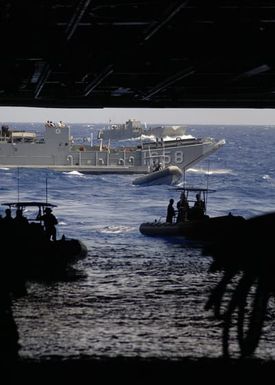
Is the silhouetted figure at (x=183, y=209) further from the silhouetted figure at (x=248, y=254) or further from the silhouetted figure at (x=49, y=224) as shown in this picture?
the silhouetted figure at (x=248, y=254)

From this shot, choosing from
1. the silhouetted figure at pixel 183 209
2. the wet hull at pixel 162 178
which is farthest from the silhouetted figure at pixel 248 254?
the wet hull at pixel 162 178

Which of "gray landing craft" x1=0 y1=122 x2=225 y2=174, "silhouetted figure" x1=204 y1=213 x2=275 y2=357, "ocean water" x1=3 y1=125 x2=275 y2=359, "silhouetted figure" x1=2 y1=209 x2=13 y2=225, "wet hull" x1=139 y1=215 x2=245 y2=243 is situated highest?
"gray landing craft" x1=0 y1=122 x2=225 y2=174

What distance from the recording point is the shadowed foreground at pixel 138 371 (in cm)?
1570

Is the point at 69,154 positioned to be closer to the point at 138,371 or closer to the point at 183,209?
the point at 183,209

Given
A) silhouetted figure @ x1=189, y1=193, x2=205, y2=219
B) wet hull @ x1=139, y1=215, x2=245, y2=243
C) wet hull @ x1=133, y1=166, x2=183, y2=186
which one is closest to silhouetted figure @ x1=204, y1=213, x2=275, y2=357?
wet hull @ x1=139, y1=215, x2=245, y2=243

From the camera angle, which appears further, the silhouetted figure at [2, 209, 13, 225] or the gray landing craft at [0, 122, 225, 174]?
the gray landing craft at [0, 122, 225, 174]

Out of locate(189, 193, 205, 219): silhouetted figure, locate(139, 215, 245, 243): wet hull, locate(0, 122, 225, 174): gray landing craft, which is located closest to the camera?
locate(139, 215, 245, 243): wet hull
